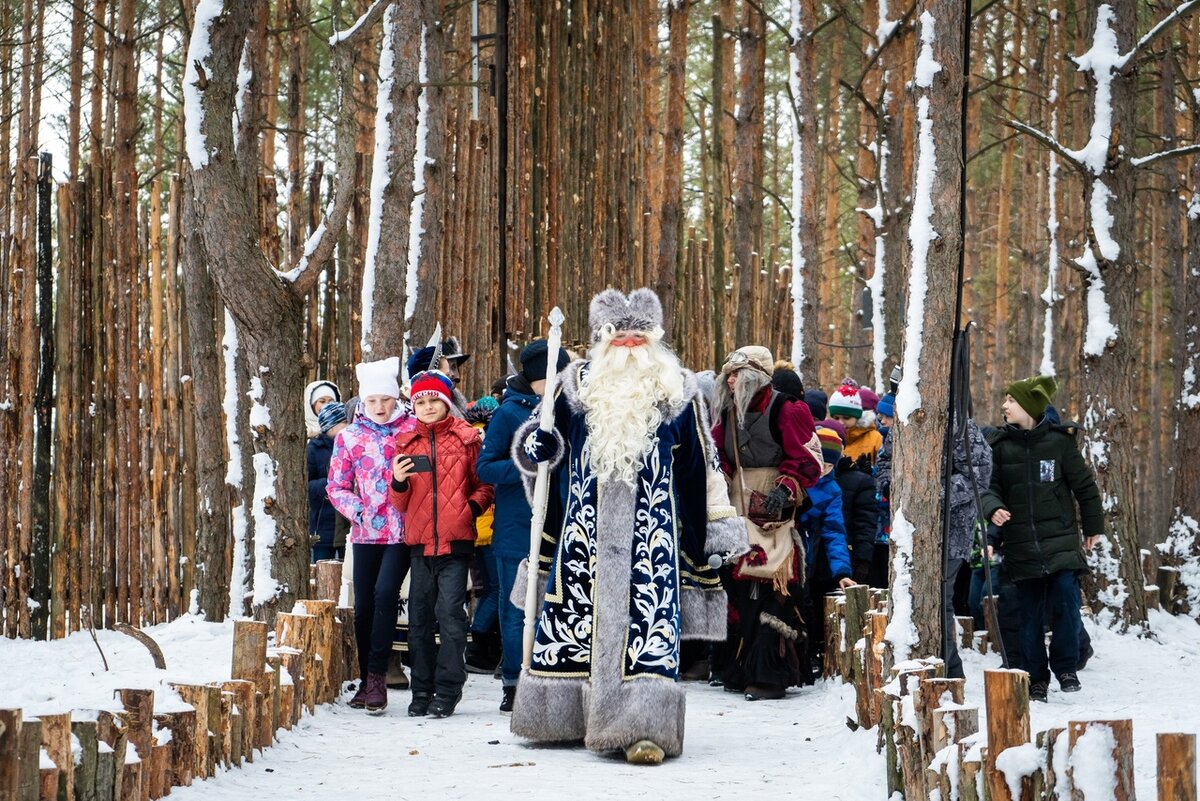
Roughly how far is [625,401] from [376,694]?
2.08m

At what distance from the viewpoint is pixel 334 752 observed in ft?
19.4

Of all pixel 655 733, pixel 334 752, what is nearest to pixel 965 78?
pixel 655 733

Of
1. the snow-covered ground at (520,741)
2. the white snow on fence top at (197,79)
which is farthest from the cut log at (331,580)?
the white snow on fence top at (197,79)

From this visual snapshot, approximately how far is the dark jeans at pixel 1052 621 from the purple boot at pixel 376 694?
341 cm

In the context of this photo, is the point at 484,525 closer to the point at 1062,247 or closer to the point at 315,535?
the point at 315,535

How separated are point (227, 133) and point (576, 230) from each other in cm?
541

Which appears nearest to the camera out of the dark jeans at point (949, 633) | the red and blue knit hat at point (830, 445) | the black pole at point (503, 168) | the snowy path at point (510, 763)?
the snowy path at point (510, 763)

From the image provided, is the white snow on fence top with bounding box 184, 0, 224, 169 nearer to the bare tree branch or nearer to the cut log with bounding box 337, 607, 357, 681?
the cut log with bounding box 337, 607, 357, 681

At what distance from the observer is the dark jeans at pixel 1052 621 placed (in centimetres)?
779

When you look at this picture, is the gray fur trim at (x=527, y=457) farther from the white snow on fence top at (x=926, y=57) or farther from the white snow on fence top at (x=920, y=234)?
the white snow on fence top at (x=926, y=57)

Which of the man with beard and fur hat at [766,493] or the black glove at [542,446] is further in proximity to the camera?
the man with beard and fur hat at [766,493]

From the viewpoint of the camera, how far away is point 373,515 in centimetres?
705

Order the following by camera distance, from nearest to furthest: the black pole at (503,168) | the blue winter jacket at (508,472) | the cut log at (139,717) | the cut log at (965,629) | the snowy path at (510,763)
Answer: the cut log at (139,717)
the snowy path at (510,763)
the blue winter jacket at (508,472)
the cut log at (965,629)
the black pole at (503,168)

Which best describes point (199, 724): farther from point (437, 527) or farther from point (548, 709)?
point (437, 527)
